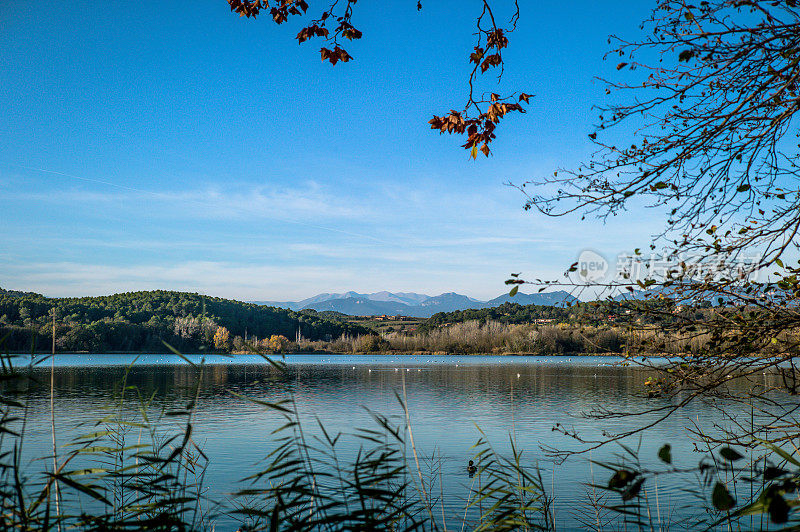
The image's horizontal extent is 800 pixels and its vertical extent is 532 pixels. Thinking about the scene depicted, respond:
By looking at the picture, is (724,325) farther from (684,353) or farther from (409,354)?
(409,354)

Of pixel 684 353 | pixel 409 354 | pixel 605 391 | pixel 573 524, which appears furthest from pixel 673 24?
pixel 409 354

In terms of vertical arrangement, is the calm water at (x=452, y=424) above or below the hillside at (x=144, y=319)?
below

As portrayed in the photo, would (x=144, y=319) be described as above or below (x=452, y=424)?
above

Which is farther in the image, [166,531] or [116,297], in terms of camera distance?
[116,297]

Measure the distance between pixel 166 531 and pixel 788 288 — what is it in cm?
534

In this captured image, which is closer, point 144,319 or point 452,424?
point 452,424

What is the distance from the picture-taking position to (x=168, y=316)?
431ft

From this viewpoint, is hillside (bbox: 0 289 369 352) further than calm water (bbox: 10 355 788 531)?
Yes

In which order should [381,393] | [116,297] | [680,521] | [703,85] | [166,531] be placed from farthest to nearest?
[116,297], [381,393], [680,521], [703,85], [166,531]

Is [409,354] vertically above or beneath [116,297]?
beneath

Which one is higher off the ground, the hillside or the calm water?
the hillside

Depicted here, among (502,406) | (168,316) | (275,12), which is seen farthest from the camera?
(168,316)

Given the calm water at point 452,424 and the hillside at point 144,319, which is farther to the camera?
the hillside at point 144,319

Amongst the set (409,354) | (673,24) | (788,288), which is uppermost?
(673,24)
